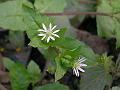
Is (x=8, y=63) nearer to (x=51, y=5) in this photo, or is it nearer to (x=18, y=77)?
(x=18, y=77)

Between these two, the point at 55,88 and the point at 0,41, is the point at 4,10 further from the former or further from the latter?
the point at 55,88

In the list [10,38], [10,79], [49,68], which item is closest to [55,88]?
[49,68]

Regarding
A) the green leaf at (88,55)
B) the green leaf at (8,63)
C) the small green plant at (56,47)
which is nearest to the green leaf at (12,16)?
the small green plant at (56,47)

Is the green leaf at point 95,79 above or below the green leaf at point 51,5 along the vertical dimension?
below

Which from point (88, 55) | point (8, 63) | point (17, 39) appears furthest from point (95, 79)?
point (17, 39)

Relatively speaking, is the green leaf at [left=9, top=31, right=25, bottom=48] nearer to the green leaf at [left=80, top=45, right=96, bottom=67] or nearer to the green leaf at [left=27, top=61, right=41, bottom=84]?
the green leaf at [left=27, top=61, right=41, bottom=84]

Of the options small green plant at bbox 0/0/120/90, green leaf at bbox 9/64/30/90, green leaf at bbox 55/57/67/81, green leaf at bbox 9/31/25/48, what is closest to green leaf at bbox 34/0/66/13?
small green plant at bbox 0/0/120/90

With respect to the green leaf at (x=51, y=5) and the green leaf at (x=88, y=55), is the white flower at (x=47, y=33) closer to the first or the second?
the green leaf at (x=88, y=55)
